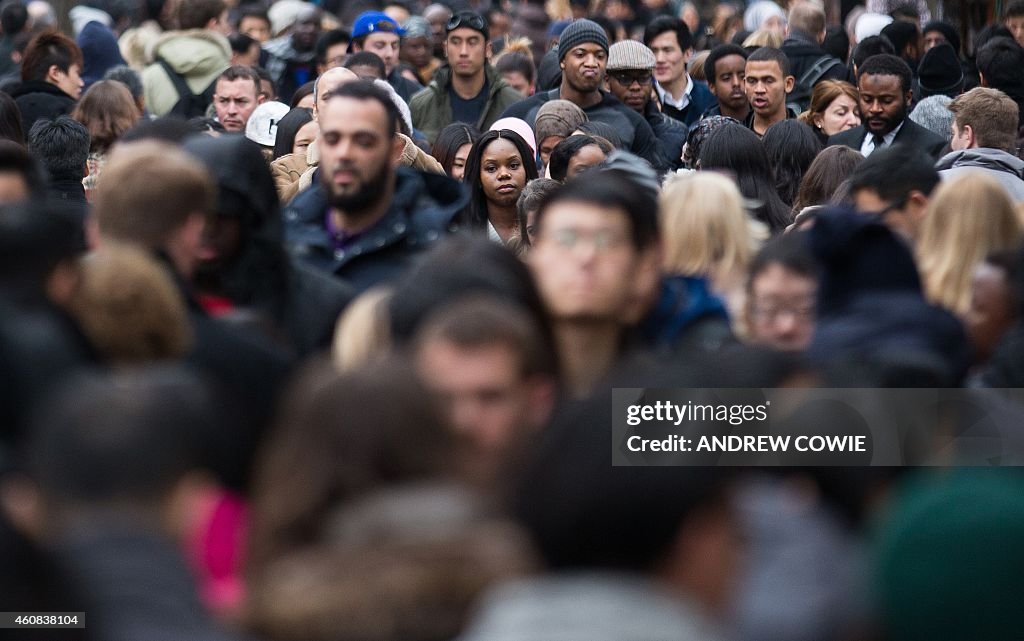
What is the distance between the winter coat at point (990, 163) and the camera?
7188mm

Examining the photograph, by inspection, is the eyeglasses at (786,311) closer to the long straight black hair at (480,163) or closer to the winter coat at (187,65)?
the long straight black hair at (480,163)

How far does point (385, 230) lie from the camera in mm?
5125

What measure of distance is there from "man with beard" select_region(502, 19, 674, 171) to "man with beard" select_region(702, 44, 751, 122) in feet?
2.52

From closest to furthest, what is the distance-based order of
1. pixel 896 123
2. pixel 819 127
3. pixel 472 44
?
pixel 896 123 < pixel 819 127 < pixel 472 44

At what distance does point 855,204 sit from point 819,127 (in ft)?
13.4

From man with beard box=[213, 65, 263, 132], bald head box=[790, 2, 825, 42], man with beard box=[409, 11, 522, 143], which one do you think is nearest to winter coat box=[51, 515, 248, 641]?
man with beard box=[213, 65, 263, 132]

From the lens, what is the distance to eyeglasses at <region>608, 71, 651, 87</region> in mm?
10086

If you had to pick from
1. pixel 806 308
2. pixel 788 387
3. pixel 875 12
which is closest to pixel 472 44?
pixel 875 12

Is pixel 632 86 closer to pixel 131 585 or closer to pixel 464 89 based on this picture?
pixel 464 89

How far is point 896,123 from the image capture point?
8914mm

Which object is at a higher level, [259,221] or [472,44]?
[472,44]

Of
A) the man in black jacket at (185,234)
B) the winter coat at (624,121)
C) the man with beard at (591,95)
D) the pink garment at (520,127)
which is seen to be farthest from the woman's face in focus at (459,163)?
the man in black jacket at (185,234)

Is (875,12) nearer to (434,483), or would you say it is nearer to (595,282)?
(595,282)

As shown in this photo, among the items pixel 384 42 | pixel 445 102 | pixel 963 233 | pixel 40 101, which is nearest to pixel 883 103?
pixel 445 102
